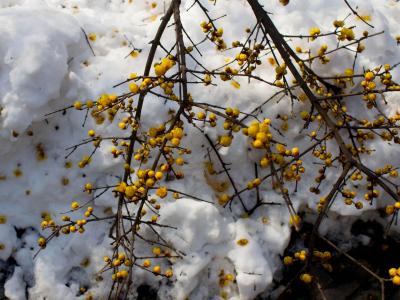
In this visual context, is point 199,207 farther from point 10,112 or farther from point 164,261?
point 10,112

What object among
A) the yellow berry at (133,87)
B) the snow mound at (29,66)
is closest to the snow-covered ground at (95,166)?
the snow mound at (29,66)

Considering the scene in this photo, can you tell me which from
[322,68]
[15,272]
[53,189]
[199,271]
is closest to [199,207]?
[199,271]

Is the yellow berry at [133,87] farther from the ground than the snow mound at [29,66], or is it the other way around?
the yellow berry at [133,87]

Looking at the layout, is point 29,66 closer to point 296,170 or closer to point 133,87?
point 133,87

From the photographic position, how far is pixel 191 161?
9.36 ft

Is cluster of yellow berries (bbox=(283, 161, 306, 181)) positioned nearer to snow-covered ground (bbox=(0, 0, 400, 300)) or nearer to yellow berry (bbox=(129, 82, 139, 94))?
snow-covered ground (bbox=(0, 0, 400, 300))

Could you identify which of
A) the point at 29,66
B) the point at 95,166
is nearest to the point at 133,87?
the point at 95,166

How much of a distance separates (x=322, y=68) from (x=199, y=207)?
57.4 inches

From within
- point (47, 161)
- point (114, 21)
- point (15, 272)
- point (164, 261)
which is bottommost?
point (15, 272)

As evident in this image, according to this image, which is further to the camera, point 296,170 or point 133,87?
point 296,170

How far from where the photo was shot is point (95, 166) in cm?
281

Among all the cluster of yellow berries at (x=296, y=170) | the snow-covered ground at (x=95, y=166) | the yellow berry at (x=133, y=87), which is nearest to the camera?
the yellow berry at (x=133, y=87)

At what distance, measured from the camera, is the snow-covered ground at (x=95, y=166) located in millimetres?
2590

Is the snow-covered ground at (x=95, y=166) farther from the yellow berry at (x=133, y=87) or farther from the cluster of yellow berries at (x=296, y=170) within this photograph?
the yellow berry at (x=133, y=87)
